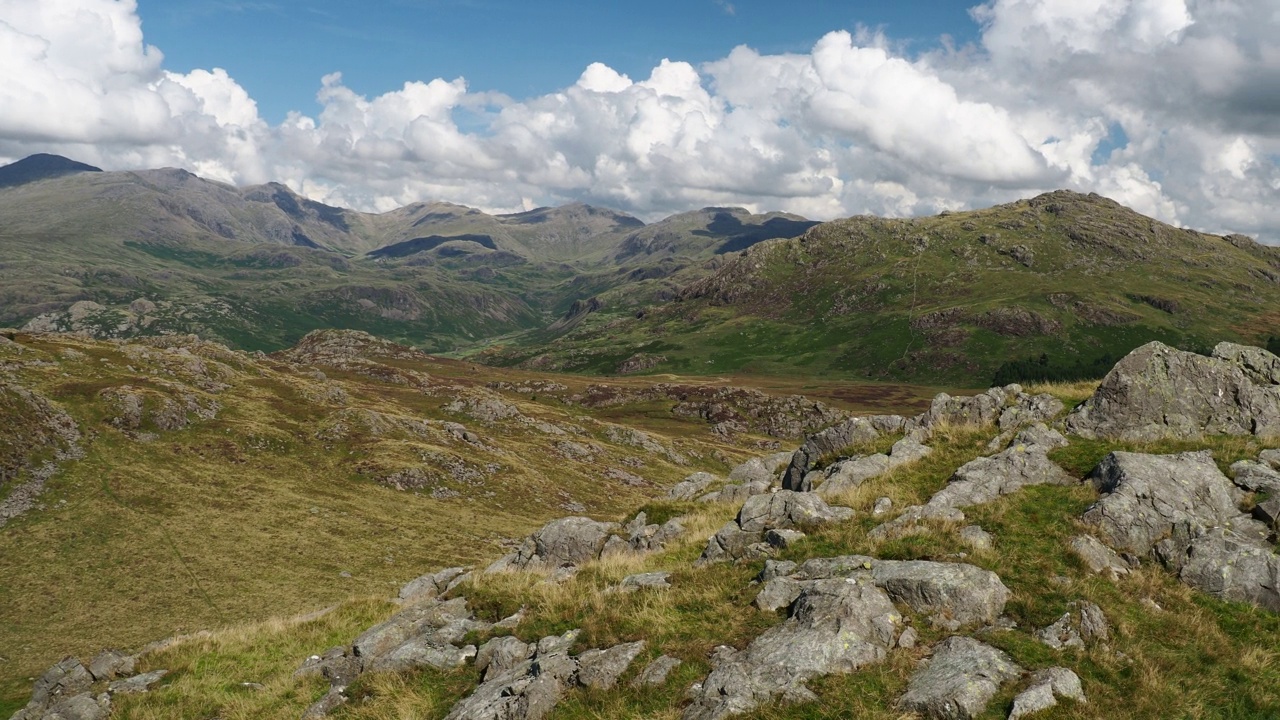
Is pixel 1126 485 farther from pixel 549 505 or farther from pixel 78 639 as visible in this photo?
pixel 549 505

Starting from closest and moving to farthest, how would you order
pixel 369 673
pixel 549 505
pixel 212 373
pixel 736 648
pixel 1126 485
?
pixel 736 648 → pixel 369 673 → pixel 1126 485 → pixel 549 505 → pixel 212 373

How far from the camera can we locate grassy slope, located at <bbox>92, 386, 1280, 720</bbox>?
12586 mm

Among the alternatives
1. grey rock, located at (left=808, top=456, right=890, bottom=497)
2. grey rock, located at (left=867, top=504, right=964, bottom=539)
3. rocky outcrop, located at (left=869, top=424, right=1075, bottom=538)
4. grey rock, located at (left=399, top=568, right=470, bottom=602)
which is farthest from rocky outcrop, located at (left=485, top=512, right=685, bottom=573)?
rocky outcrop, located at (left=869, top=424, right=1075, bottom=538)

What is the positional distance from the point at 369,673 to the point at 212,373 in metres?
114

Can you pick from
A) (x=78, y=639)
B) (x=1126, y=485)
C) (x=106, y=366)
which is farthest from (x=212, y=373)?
(x=1126, y=485)

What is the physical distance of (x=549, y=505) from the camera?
92062 millimetres

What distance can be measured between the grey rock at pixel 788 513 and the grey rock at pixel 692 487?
14.9 meters

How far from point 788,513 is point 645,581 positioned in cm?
621

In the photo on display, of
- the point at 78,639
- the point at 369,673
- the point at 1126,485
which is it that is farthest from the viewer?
the point at 78,639

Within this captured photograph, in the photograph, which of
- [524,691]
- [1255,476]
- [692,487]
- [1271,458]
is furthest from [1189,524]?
[692,487]

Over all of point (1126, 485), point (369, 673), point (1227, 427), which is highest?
point (1227, 427)

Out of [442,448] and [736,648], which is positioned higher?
[736,648]

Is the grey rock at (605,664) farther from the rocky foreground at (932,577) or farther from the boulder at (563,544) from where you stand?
the boulder at (563,544)

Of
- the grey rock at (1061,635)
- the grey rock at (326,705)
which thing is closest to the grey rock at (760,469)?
the grey rock at (1061,635)
